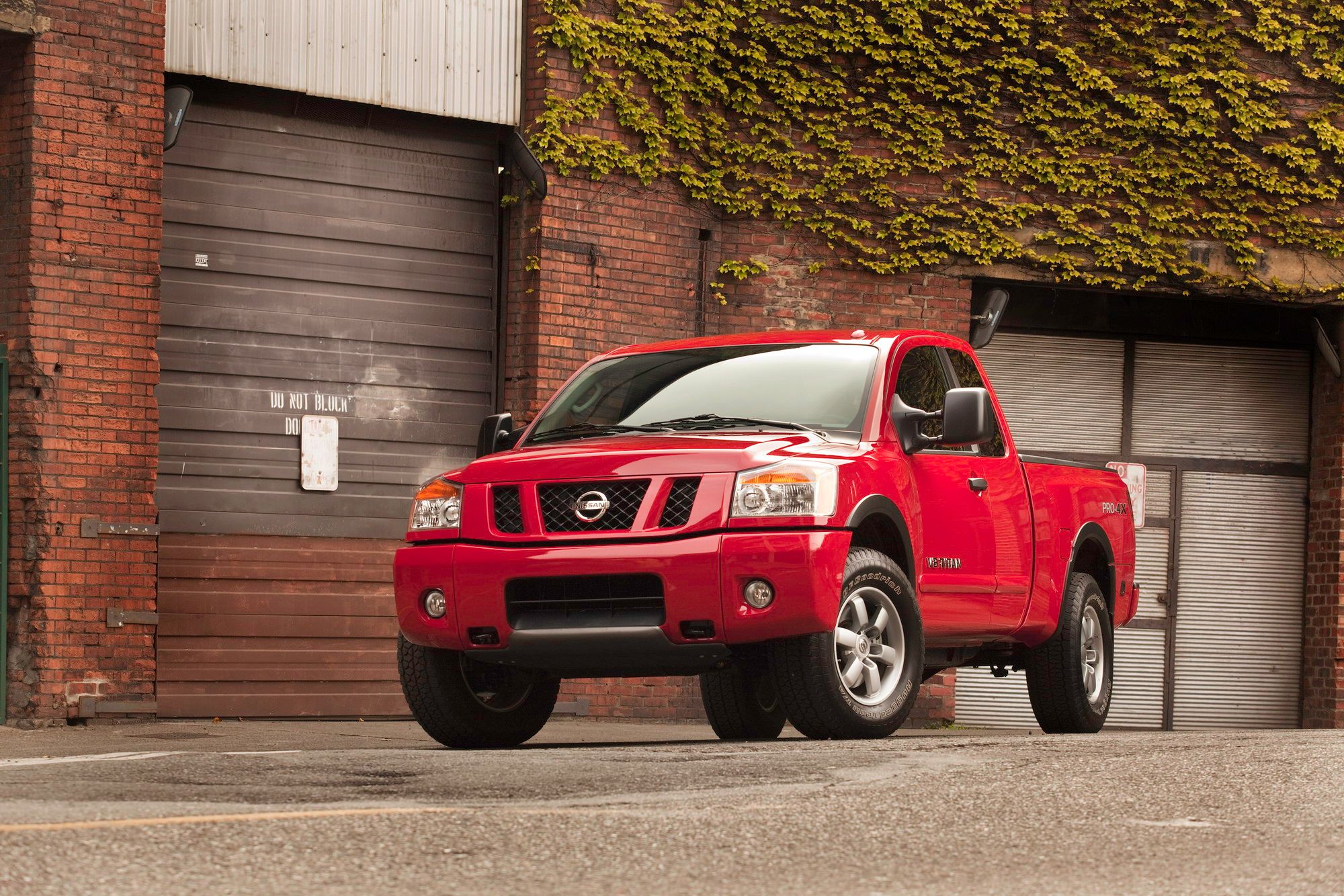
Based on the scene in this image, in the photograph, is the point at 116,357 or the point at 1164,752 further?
the point at 116,357

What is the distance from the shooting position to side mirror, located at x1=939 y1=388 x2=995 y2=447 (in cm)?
848

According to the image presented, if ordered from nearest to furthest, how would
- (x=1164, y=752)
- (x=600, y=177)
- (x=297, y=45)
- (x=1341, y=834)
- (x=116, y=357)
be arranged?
(x=1341, y=834) → (x=1164, y=752) → (x=116, y=357) → (x=297, y=45) → (x=600, y=177)

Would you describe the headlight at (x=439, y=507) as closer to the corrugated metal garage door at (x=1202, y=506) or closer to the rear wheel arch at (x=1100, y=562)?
the rear wheel arch at (x=1100, y=562)

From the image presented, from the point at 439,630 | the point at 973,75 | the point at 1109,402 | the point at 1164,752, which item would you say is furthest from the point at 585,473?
the point at 1109,402

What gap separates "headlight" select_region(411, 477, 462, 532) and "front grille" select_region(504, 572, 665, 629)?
1.56 feet

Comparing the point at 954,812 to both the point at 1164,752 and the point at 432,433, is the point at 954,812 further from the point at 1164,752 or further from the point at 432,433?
the point at 432,433

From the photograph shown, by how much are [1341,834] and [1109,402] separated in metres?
12.1

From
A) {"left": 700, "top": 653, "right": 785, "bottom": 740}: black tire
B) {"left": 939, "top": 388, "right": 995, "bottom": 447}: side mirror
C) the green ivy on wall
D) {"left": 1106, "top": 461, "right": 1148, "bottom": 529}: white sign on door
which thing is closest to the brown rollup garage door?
the green ivy on wall

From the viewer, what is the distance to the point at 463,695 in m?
8.66

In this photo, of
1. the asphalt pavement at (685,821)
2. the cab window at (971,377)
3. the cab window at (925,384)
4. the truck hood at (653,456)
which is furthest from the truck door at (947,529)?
the asphalt pavement at (685,821)

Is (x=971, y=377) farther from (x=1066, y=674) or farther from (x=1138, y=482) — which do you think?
(x=1138, y=482)

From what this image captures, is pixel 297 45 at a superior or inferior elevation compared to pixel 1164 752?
superior

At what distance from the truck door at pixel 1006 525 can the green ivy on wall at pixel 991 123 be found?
228 inches

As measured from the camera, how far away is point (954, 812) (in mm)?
5562
